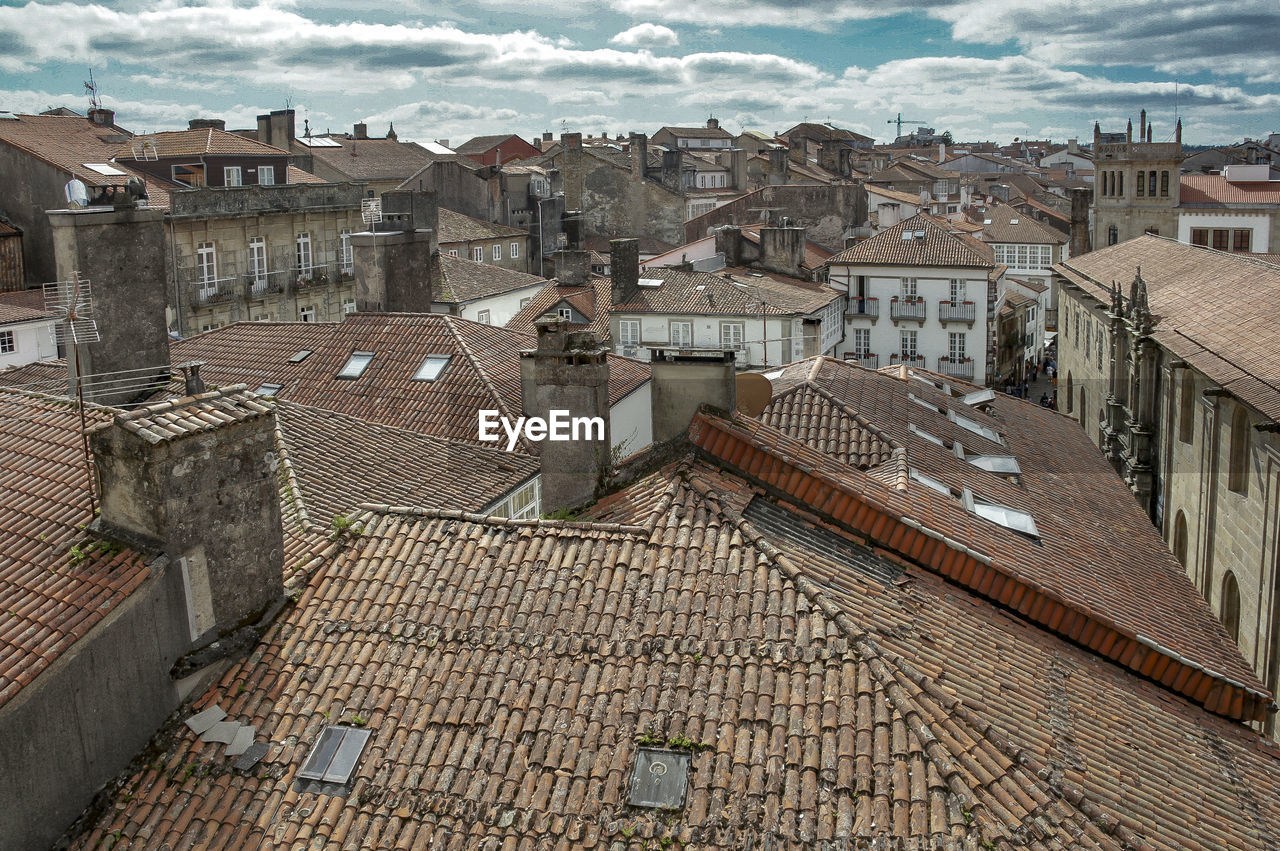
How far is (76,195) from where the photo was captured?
618 inches

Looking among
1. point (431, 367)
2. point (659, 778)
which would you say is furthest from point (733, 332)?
point (659, 778)

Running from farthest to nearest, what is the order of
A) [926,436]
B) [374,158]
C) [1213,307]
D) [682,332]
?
[374,158], [682,332], [1213,307], [926,436]

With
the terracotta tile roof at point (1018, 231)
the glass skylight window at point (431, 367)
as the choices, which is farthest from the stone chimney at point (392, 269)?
the terracotta tile roof at point (1018, 231)

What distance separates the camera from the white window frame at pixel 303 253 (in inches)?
1663

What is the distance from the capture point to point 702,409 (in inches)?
470

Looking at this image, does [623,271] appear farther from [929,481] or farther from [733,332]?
[929,481]

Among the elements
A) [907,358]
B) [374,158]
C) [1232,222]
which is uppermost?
[374,158]

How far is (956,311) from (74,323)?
143 feet

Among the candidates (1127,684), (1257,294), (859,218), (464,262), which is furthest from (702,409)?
(859,218)

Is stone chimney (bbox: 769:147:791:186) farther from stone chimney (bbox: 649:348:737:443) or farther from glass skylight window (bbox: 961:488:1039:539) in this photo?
stone chimney (bbox: 649:348:737:443)

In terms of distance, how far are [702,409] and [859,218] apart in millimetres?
56628

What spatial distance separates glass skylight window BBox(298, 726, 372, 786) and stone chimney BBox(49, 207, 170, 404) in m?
8.84

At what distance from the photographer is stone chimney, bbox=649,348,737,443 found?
11.9 meters

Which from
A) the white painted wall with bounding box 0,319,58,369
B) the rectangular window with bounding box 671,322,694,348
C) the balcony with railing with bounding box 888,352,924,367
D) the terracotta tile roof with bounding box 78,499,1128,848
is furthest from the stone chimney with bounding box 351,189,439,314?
the balcony with railing with bounding box 888,352,924,367
